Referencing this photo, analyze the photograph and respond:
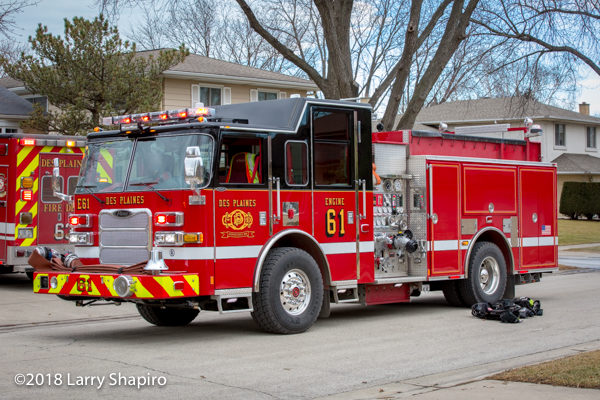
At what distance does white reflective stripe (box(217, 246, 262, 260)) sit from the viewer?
974cm

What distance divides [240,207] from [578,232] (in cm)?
3087

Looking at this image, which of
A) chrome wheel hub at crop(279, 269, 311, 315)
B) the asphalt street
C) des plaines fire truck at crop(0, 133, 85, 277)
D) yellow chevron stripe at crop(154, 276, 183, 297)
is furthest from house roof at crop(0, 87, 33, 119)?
yellow chevron stripe at crop(154, 276, 183, 297)

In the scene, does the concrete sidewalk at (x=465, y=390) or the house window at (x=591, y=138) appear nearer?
the concrete sidewalk at (x=465, y=390)

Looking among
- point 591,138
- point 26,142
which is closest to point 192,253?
point 26,142

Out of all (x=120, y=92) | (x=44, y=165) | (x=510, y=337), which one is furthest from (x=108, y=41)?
(x=510, y=337)

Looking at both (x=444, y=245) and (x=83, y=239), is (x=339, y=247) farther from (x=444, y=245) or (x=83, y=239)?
(x=83, y=239)

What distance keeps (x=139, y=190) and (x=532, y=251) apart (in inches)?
294

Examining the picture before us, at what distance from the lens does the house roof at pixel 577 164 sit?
4881 cm

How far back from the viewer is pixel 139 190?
9.99m

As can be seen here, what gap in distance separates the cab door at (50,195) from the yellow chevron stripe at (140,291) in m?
7.20

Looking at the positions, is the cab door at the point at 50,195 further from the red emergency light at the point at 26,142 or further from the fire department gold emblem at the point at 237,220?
the fire department gold emblem at the point at 237,220

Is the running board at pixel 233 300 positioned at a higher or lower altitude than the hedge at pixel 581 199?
lower

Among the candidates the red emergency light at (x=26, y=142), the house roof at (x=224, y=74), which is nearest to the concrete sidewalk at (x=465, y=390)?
the red emergency light at (x=26, y=142)

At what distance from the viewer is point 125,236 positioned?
32.8 feet
